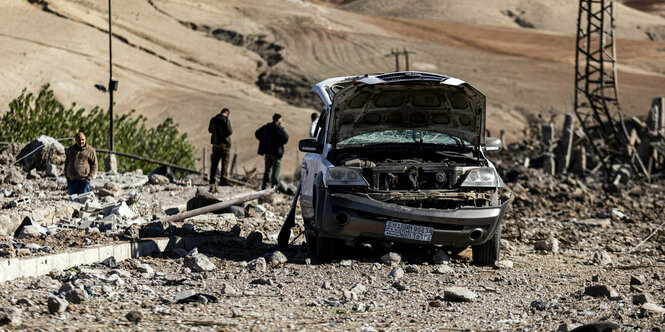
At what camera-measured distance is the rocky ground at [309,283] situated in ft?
24.6

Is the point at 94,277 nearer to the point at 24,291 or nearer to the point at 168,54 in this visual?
the point at 24,291

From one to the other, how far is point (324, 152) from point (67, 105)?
66085 mm

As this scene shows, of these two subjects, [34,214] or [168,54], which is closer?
[34,214]

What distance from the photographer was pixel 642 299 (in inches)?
318

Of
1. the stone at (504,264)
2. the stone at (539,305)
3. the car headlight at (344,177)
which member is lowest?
the stone at (504,264)

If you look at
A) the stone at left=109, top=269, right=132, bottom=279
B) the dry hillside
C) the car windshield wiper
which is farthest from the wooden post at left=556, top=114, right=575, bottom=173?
the dry hillside

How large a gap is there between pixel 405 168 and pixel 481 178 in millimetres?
834

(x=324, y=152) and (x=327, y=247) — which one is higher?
(x=324, y=152)

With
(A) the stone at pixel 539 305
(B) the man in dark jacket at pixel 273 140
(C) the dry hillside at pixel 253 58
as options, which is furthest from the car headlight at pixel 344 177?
(C) the dry hillside at pixel 253 58

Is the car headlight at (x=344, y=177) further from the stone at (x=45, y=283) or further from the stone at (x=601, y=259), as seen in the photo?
the stone at (x=601, y=259)

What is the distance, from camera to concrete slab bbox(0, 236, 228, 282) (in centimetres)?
914

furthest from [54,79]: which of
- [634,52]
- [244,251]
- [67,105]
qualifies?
[244,251]

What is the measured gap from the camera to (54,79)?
80312 mm

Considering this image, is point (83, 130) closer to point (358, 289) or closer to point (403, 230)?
point (403, 230)
